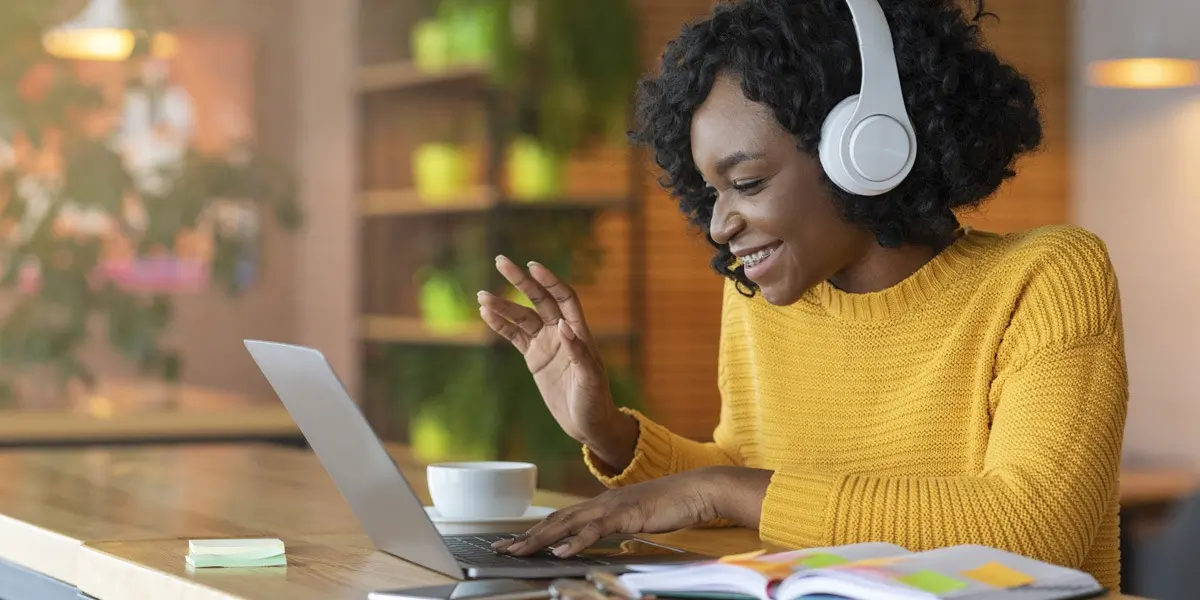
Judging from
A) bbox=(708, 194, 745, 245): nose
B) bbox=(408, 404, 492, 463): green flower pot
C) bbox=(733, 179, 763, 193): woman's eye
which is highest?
bbox=(733, 179, 763, 193): woman's eye

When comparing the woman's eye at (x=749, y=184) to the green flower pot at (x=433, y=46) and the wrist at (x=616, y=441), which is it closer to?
the wrist at (x=616, y=441)

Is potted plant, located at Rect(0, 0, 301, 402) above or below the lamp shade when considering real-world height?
below

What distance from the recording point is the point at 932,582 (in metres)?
0.98

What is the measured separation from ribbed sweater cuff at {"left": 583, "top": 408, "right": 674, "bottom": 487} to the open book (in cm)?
60

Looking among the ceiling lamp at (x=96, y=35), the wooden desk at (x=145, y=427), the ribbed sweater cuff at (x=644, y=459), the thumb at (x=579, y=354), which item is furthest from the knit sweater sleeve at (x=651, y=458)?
the ceiling lamp at (x=96, y=35)

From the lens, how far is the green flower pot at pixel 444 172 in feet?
13.6

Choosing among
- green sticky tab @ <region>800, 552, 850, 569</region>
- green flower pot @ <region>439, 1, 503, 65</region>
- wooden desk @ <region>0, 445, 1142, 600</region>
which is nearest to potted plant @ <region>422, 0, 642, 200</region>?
green flower pot @ <region>439, 1, 503, 65</region>

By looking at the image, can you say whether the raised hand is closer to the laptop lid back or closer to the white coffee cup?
the white coffee cup

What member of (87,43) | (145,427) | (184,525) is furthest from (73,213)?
(184,525)

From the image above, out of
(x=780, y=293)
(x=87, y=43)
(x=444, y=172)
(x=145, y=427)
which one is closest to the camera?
(x=780, y=293)

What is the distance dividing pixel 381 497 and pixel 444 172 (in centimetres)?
298

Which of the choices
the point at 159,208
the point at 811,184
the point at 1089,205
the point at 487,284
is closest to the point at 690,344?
the point at 487,284

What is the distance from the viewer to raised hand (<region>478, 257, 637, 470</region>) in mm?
1482

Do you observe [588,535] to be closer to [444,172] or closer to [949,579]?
[949,579]
